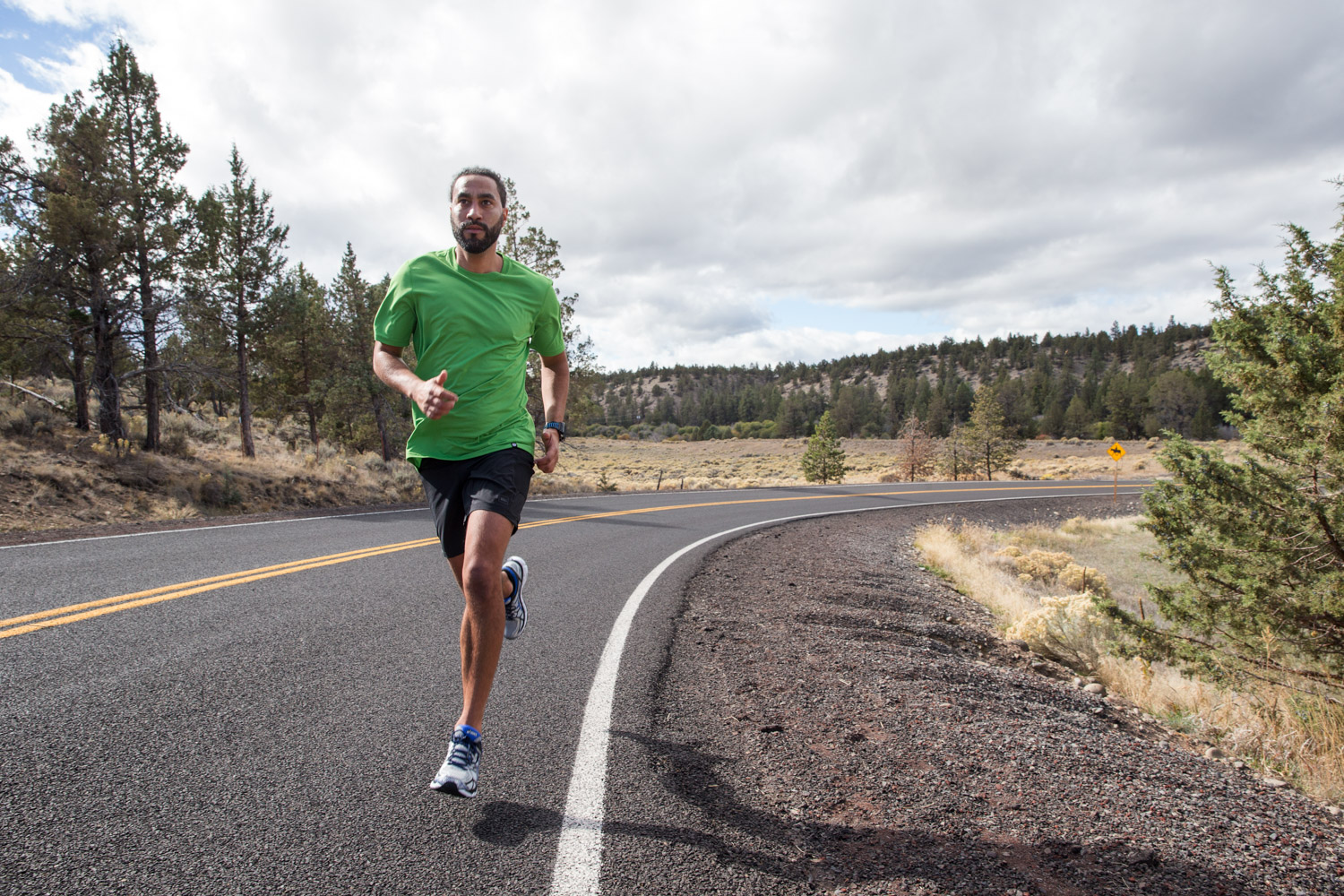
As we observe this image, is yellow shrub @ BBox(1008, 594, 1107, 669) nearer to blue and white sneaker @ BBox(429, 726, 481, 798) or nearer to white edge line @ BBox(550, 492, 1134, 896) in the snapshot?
white edge line @ BBox(550, 492, 1134, 896)

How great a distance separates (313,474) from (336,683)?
15.6 metres

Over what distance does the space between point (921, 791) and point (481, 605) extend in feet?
6.38

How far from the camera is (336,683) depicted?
11.5 ft

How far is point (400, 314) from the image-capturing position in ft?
9.15

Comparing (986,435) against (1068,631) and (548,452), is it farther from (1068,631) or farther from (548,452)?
(548,452)

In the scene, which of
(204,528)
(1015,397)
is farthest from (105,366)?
(1015,397)

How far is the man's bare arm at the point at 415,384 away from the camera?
2.35 metres

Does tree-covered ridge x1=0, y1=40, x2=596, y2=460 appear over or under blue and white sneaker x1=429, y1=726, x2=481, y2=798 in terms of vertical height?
over

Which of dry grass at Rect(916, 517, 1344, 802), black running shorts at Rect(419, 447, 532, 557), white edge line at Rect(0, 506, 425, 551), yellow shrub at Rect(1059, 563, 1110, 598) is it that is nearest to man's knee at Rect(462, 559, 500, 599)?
black running shorts at Rect(419, 447, 532, 557)

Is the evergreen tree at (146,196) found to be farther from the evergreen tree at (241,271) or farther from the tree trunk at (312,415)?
the tree trunk at (312,415)

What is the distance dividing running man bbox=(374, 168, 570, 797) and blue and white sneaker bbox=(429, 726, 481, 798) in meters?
0.14

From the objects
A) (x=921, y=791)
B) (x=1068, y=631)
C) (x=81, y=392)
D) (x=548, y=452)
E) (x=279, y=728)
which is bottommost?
(x=1068, y=631)

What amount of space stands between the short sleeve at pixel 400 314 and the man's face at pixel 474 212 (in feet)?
0.90

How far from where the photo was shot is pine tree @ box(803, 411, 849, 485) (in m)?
38.6
